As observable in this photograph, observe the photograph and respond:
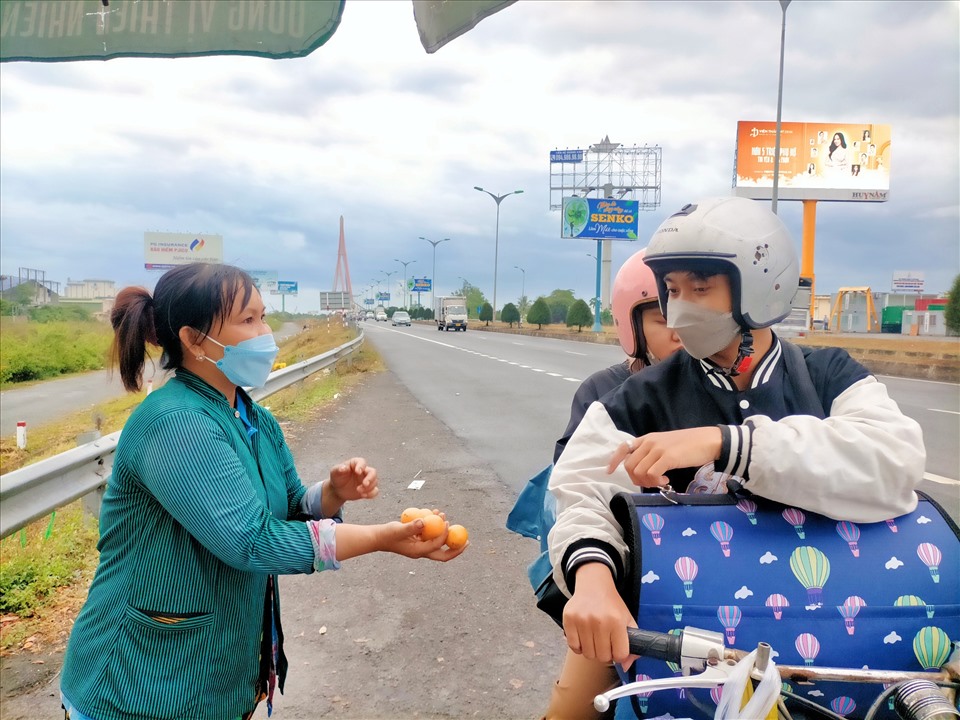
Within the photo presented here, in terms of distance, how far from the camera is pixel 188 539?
207 cm

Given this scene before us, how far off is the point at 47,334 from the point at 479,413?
28574 millimetres

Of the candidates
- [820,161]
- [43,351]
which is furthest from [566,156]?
[43,351]

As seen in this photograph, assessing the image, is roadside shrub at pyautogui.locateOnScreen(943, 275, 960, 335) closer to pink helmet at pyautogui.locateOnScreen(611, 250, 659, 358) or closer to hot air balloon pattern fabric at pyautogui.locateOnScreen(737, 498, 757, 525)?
pink helmet at pyautogui.locateOnScreen(611, 250, 659, 358)

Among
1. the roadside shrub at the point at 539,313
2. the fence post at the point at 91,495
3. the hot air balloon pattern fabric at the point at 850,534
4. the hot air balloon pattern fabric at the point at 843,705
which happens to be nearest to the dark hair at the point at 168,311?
the hot air balloon pattern fabric at the point at 850,534

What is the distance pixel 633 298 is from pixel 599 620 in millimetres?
1507

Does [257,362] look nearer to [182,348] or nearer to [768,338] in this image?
[182,348]

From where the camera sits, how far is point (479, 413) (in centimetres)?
1342

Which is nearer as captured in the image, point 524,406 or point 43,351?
point 524,406

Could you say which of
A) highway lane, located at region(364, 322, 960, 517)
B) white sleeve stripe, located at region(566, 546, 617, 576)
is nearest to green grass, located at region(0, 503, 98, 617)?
highway lane, located at region(364, 322, 960, 517)

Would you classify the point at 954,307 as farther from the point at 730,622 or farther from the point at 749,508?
the point at 730,622

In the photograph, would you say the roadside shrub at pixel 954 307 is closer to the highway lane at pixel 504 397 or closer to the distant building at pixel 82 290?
the highway lane at pixel 504 397

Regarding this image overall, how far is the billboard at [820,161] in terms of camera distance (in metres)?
54.7

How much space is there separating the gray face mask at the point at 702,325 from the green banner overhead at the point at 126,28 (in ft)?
3.86

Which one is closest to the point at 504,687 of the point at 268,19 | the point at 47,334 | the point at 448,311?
the point at 268,19
